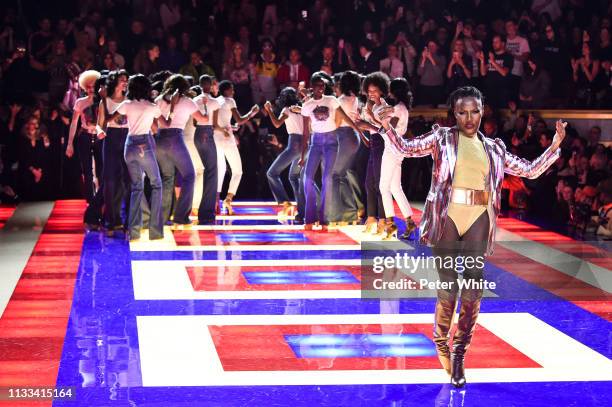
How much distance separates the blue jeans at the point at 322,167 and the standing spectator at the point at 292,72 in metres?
4.88

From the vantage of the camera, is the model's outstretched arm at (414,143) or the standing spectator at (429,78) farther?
the standing spectator at (429,78)

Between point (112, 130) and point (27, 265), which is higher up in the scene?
point (112, 130)

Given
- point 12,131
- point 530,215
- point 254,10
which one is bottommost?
point 530,215

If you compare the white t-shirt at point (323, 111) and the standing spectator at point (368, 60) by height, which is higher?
the standing spectator at point (368, 60)

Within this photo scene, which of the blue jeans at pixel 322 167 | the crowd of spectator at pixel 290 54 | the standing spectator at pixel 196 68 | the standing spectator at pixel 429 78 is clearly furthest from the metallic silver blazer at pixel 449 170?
the standing spectator at pixel 429 78

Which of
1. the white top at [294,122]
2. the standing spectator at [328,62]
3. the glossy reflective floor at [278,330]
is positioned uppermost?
the standing spectator at [328,62]

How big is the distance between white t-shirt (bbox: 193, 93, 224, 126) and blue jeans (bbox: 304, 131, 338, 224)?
4.44 ft

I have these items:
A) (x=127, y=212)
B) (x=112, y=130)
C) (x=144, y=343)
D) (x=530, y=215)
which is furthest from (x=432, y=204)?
(x=530, y=215)

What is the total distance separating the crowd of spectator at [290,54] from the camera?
48.2 feet

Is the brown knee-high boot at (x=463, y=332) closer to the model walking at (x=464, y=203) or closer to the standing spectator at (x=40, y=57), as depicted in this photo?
the model walking at (x=464, y=203)

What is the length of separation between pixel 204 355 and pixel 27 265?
12.1 ft

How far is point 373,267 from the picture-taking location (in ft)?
30.7

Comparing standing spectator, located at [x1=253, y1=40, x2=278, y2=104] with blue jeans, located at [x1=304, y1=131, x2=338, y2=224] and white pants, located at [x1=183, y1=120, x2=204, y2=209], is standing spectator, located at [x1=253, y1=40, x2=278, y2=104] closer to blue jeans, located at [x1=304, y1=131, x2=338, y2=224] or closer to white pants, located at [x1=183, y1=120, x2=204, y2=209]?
white pants, located at [x1=183, y1=120, x2=204, y2=209]

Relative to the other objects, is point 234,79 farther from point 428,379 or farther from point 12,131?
point 428,379
